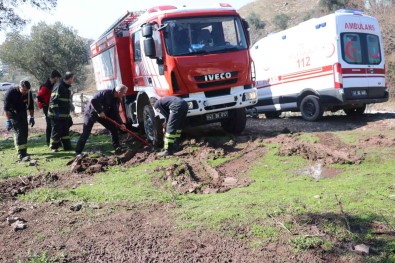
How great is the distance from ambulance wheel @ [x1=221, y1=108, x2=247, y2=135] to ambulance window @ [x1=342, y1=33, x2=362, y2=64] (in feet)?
10.1

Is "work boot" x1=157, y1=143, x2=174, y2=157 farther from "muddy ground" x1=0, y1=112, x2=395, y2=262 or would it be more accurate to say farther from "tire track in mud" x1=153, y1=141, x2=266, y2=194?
"tire track in mud" x1=153, y1=141, x2=266, y2=194

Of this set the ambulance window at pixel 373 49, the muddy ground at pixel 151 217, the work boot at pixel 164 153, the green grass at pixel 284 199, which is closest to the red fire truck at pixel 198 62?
the muddy ground at pixel 151 217

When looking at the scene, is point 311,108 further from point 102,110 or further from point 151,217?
point 151,217

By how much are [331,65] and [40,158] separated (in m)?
7.23

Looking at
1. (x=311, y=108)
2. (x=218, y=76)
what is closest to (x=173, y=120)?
(x=218, y=76)

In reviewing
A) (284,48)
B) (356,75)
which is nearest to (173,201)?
(356,75)

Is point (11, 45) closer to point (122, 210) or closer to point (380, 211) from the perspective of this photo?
point (122, 210)

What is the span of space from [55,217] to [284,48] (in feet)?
29.0

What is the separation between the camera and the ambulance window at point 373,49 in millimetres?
10180

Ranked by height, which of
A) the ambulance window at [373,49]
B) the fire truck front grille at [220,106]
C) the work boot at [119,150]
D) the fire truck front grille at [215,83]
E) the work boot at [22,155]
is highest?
the ambulance window at [373,49]

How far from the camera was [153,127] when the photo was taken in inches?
330

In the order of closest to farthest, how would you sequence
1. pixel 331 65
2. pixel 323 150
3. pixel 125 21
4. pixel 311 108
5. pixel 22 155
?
pixel 323 150
pixel 22 155
pixel 331 65
pixel 125 21
pixel 311 108

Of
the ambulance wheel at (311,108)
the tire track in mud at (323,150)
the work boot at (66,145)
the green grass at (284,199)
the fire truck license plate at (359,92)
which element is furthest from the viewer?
the ambulance wheel at (311,108)

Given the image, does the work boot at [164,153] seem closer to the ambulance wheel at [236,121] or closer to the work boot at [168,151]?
the work boot at [168,151]
